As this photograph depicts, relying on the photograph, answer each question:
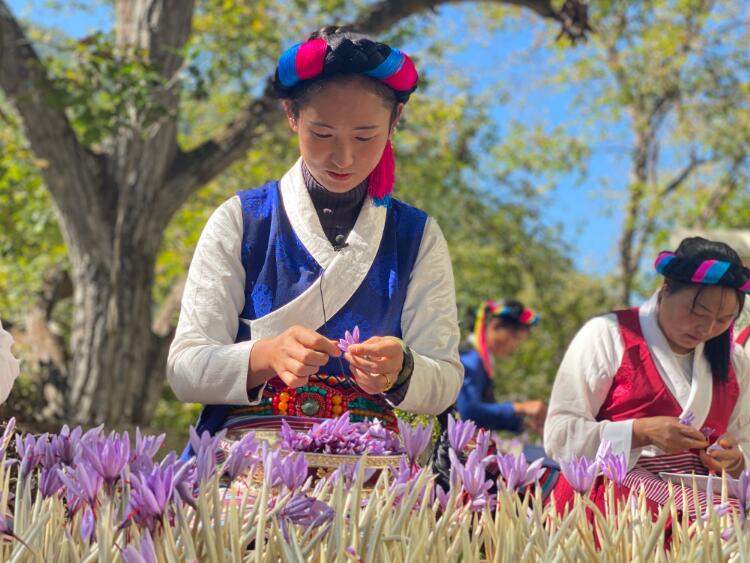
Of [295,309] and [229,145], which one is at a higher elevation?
[229,145]

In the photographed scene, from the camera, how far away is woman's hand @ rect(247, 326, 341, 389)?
2180mm

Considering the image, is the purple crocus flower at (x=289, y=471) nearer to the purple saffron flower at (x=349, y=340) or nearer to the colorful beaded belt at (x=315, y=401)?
the purple saffron flower at (x=349, y=340)

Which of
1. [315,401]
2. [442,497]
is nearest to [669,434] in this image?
[315,401]

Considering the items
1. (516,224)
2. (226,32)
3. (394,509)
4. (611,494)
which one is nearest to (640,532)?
(611,494)

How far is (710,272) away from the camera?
10.5 ft

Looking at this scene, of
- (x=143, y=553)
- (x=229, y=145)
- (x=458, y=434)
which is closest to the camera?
(x=143, y=553)

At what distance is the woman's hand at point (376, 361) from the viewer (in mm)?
2234

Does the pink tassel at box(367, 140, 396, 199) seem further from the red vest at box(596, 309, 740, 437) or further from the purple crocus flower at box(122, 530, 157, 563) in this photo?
the purple crocus flower at box(122, 530, 157, 563)

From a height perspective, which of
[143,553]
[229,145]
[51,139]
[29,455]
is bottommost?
[143,553]

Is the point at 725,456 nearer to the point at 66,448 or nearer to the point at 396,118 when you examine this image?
the point at 396,118

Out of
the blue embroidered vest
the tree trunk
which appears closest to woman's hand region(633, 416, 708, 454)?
the blue embroidered vest

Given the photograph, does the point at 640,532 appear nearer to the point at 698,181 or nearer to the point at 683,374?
the point at 683,374

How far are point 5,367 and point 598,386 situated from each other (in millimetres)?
1860

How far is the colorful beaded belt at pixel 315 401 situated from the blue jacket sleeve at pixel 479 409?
4013 millimetres
